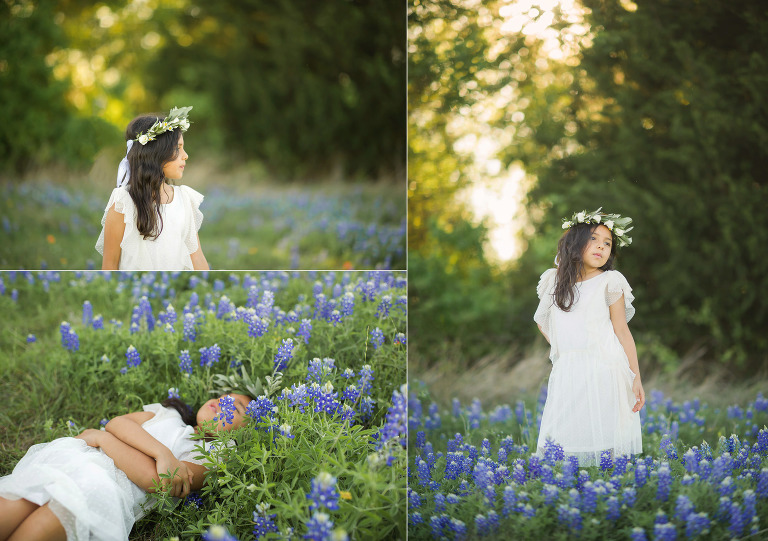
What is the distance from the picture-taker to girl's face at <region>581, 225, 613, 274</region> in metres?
2.98

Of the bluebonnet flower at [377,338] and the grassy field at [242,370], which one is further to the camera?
the bluebonnet flower at [377,338]

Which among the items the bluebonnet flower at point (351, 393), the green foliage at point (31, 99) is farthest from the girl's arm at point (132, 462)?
the green foliage at point (31, 99)

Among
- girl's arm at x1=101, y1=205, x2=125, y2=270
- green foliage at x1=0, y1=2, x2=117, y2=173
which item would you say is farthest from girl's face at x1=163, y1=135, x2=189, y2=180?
green foliage at x1=0, y1=2, x2=117, y2=173

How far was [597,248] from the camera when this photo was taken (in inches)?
118

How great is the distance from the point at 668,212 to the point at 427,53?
218 cm

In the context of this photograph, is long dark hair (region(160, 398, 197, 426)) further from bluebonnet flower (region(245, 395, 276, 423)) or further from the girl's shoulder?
the girl's shoulder

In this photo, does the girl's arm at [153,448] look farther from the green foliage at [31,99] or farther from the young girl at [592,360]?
the green foliage at [31,99]

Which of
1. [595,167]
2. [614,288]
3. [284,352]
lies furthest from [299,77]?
[614,288]

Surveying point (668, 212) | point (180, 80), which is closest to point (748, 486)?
point (668, 212)

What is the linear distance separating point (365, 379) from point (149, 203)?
1.32 metres

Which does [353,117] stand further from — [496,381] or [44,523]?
[44,523]

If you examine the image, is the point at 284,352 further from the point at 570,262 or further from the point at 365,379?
the point at 570,262

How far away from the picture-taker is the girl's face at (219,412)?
2.89m

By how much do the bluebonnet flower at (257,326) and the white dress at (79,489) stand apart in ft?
2.04
